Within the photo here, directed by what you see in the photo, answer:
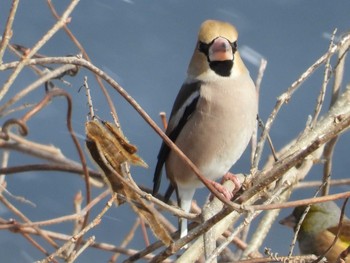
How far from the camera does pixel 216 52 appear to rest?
1.80 meters

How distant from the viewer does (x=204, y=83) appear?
1953mm

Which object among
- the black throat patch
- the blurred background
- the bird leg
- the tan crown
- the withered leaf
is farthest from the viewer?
the blurred background

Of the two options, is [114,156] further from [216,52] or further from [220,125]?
[220,125]

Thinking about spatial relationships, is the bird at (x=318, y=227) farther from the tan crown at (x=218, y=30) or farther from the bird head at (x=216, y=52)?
the tan crown at (x=218, y=30)

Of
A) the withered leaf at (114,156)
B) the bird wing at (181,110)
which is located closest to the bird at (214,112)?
the bird wing at (181,110)

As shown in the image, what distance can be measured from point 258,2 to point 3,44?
4.44 feet

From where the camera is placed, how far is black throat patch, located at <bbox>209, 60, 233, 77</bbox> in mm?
1929

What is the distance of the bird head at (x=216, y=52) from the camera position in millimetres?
1752

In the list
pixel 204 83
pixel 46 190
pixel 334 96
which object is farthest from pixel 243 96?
pixel 46 190

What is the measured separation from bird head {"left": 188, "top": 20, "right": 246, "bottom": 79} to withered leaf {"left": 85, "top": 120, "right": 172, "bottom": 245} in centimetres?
80

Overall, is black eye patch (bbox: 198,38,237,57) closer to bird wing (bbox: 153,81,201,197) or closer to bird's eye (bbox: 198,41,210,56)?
bird's eye (bbox: 198,41,210,56)

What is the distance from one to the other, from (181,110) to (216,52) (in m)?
0.25

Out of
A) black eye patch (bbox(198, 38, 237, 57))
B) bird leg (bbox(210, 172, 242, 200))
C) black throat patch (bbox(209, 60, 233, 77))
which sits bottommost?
bird leg (bbox(210, 172, 242, 200))

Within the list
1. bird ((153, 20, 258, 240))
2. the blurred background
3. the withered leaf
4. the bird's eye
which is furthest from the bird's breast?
the withered leaf
